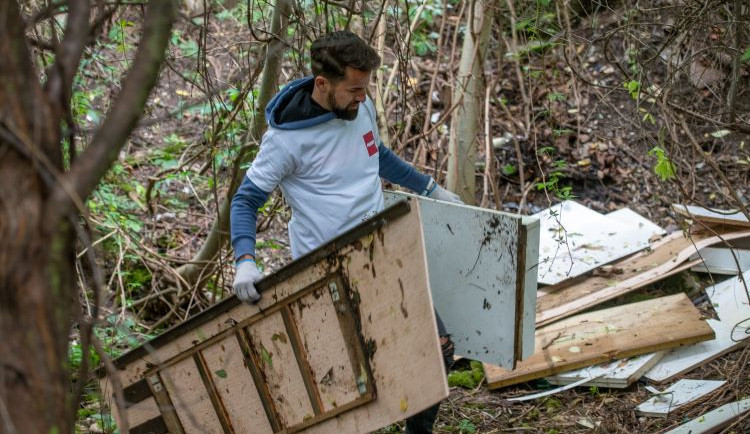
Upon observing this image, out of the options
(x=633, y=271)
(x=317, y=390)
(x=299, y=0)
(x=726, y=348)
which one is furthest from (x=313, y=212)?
(x=633, y=271)

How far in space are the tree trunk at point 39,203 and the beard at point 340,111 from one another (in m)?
1.61

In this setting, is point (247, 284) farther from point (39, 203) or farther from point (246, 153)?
point (246, 153)

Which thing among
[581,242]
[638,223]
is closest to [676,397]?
[581,242]

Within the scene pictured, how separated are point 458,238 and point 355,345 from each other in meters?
0.75

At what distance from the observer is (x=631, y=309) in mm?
4918

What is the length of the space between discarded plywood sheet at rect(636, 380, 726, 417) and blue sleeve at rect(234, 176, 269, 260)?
7.56 feet

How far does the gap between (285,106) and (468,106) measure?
284 cm

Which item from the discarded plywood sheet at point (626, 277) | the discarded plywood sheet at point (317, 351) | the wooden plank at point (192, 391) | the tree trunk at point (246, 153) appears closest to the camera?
the discarded plywood sheet at point (317, 351)

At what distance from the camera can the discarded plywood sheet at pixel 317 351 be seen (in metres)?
2.76

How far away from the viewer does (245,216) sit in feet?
10.7

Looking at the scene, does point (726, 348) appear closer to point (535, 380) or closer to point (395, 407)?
point (535, 380)

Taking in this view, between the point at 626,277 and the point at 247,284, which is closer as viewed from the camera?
the point at 247,284

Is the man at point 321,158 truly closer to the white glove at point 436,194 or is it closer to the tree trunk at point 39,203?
the white glove at point 436,194

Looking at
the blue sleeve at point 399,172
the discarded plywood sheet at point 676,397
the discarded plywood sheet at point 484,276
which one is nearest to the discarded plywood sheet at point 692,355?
the discarded plywood sheet at point 676,397
